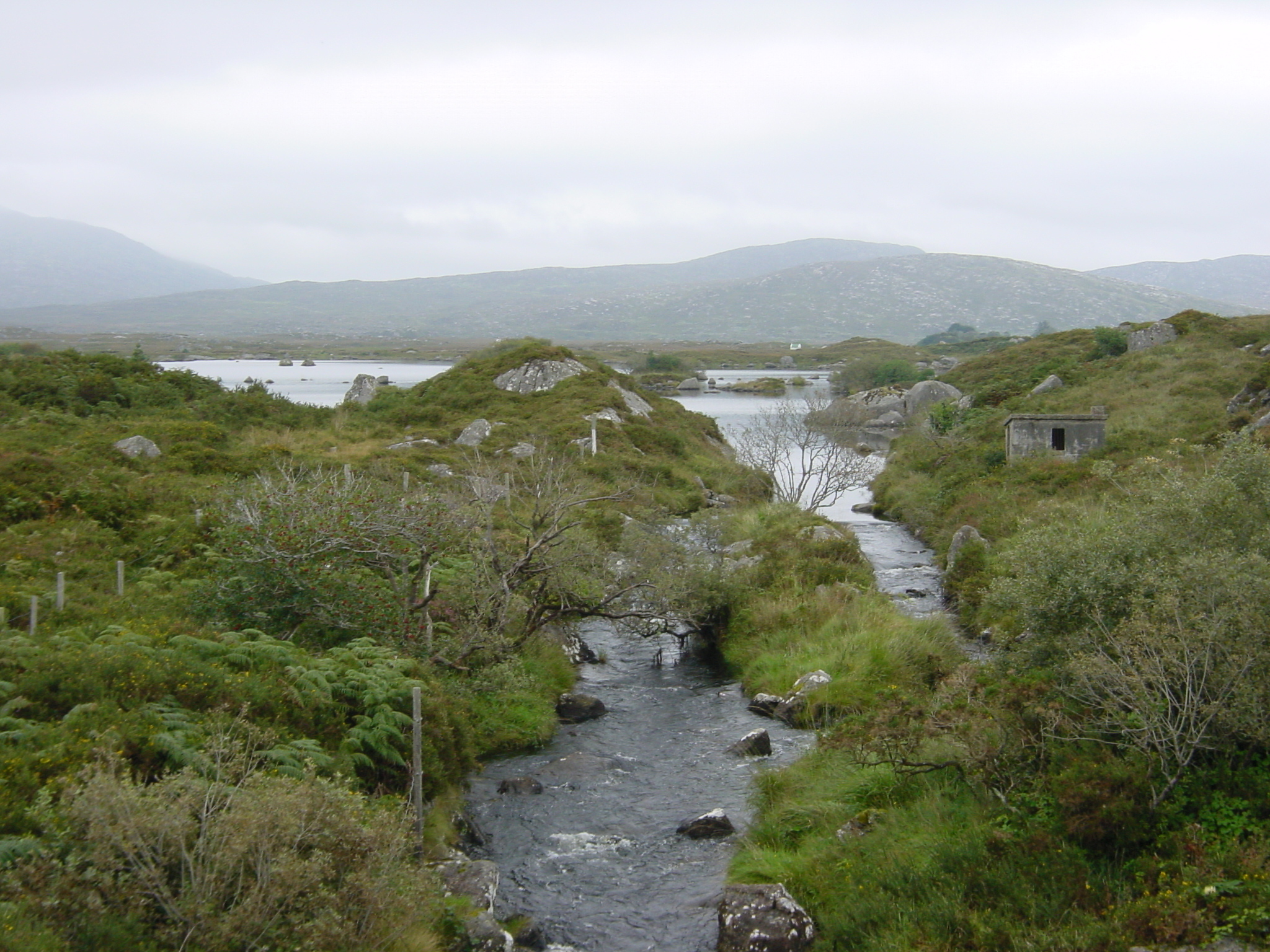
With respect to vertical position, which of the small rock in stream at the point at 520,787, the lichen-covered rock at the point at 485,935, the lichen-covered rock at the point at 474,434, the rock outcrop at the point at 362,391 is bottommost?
the small rock in stream at the point at 520,787

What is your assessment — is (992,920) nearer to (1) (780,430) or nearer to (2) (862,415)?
(1) (780,430)

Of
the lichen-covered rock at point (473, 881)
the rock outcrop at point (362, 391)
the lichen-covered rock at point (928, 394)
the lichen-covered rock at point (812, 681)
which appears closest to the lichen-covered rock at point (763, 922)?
the lichen-covered rock at point (473, 881)

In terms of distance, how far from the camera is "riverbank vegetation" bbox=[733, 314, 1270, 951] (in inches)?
377

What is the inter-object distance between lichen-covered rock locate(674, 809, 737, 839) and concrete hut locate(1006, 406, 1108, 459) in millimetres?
31407

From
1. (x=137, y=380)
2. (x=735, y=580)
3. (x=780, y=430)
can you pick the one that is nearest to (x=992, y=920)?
(x=735, y=580)

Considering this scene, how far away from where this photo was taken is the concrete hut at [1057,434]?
1604 inches

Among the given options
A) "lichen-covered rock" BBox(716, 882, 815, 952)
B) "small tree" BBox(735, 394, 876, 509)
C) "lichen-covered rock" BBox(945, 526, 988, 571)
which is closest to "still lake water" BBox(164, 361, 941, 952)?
"lichen-covered rock" BBox(716, 882, 815, 952)

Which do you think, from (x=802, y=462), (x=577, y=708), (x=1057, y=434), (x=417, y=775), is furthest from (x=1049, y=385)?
(x=417, y=775)

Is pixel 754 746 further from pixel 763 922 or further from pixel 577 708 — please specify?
pixel 763 922

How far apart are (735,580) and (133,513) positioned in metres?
16.3

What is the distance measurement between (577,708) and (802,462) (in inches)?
991

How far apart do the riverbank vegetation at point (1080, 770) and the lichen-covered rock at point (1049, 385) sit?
46873 mm

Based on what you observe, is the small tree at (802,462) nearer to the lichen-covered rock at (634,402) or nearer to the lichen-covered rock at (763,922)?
the lichen-covered rock at (634,402)

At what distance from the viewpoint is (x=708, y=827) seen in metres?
14.4
